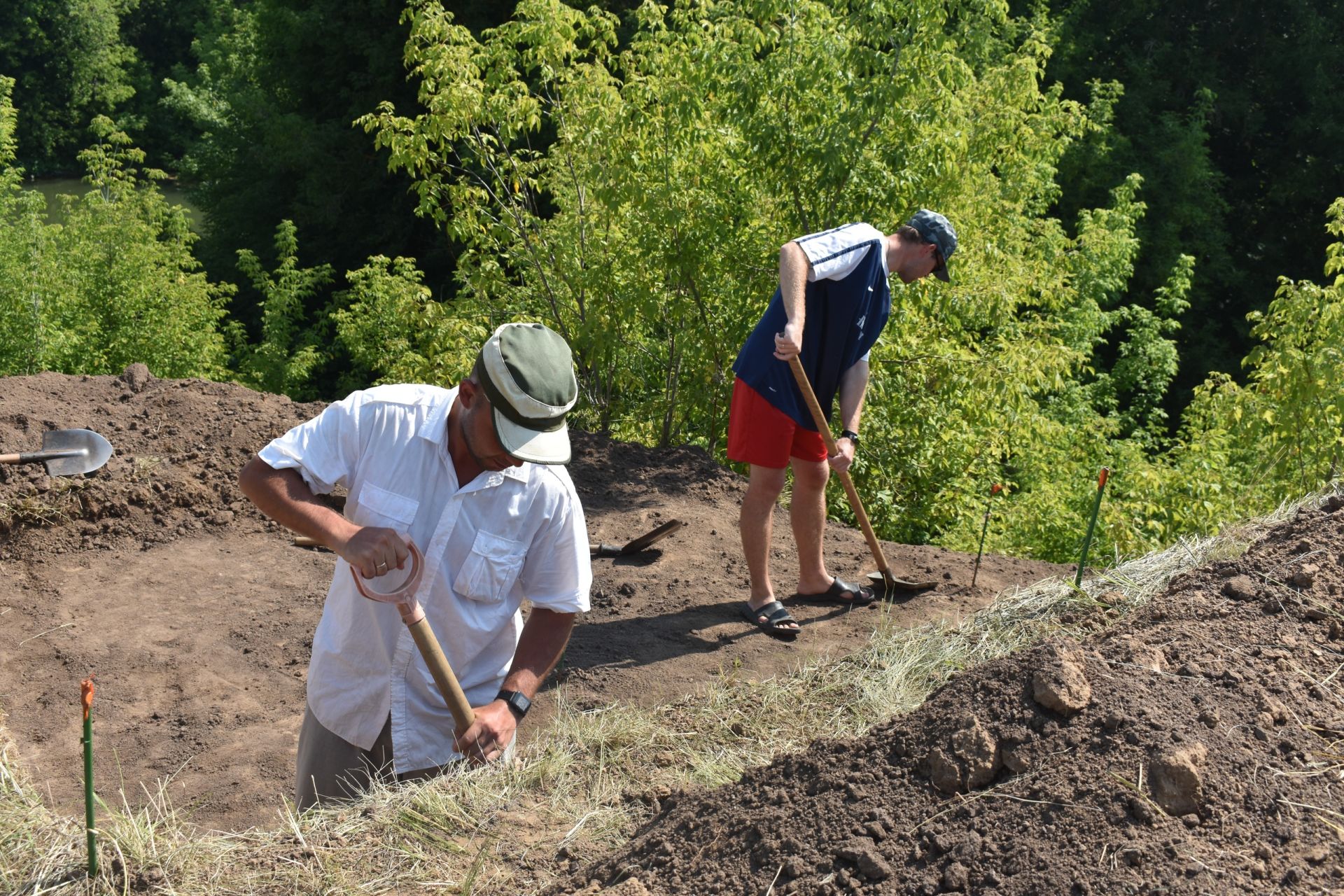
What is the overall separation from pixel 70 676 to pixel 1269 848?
5.00 metres

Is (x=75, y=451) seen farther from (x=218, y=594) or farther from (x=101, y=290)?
(x=101, y=290)

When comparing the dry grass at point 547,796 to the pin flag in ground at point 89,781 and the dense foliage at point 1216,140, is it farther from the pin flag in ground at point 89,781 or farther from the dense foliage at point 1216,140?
the dense foliage at point 1216,140

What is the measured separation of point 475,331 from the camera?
31.2 feet

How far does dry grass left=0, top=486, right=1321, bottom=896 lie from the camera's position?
2.56m

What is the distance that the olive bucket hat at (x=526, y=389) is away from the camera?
2.77m

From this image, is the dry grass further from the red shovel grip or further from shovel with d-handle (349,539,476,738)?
the red shovel grip

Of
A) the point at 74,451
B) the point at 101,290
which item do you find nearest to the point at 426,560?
the point at 74,451

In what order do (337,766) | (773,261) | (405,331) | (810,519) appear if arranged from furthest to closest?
(405,331) < (773,261) < (810,519) < (337,766)

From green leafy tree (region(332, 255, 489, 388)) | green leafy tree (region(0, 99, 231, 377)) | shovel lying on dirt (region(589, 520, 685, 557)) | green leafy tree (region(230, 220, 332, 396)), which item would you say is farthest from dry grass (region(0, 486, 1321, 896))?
green leafy tree (region(230, 220, 332, 396))

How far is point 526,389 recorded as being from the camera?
2.77 meters

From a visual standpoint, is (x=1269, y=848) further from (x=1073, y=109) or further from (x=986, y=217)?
(x=1073, y=109)

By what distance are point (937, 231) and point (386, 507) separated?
291cm

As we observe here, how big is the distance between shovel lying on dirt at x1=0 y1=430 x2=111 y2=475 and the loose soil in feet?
2.80

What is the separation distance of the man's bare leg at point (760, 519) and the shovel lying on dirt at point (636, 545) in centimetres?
86
